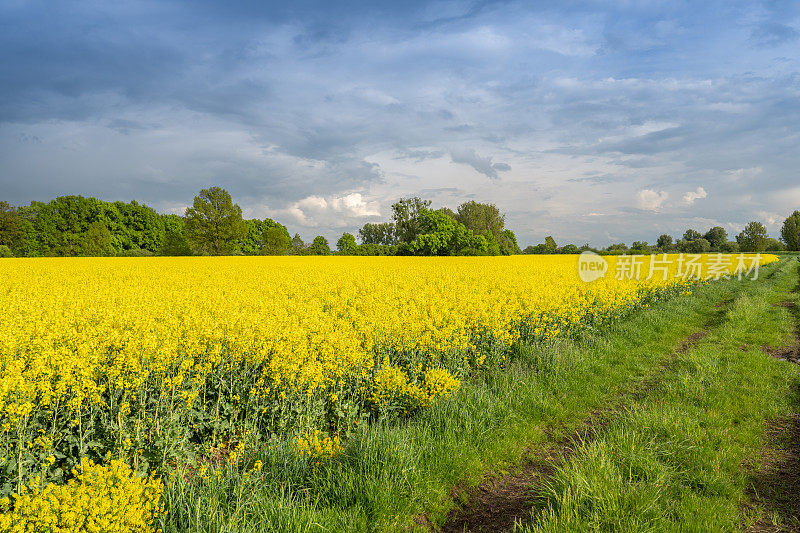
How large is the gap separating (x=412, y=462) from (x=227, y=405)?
9.58 ft

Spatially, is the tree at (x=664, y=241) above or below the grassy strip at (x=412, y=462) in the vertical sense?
above

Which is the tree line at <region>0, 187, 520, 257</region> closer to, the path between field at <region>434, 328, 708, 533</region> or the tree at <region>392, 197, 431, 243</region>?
the tree at <region>392, 197, 431, 243</region>

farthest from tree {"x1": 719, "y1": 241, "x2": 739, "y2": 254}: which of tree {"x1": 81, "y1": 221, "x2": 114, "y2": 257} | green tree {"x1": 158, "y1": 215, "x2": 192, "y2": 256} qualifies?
tree {"x1": 81, "y1": 221, "x2": 114, "y2": 257}

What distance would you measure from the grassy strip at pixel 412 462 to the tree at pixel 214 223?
65.2m

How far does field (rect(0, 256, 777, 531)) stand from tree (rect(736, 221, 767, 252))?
113 metres

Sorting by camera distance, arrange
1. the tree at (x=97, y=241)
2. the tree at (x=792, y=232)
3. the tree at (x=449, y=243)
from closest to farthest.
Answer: the tree at (x=449, y=243) < the tree at (x=97, y=241) < the tree at (x=792, y=232)

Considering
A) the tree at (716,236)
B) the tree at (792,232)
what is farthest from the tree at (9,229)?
the tree at (792,232)

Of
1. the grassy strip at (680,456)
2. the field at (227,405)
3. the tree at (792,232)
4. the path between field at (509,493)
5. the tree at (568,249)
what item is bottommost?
the path between field at (509,493)

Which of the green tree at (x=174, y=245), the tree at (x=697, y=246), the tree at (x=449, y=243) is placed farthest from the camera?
the tree at (x=697, y=246)

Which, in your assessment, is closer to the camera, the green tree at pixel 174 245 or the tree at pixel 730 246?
the green tree at pixel 174 245

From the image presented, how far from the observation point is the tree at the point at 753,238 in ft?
303

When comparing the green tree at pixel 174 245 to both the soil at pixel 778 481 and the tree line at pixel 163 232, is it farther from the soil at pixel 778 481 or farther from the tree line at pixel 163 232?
the soil at pixel 778 481

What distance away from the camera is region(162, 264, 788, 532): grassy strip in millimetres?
3443

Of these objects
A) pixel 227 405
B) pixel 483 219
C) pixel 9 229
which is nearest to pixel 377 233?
pixel 483 219
